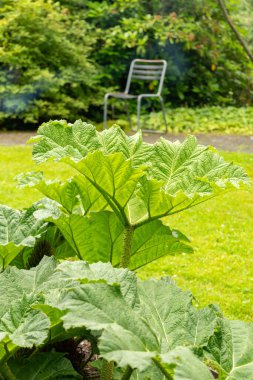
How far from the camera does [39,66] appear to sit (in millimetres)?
9516

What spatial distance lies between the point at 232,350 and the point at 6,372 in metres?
0.43

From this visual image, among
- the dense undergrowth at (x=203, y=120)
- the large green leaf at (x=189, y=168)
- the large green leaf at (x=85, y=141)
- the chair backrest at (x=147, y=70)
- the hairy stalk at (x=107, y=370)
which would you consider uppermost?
the large green leaf at (x=85, y=141)

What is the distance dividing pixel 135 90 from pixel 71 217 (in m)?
9.74

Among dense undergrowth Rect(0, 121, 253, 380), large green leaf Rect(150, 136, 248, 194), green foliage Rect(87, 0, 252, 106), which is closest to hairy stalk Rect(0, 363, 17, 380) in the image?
dense undergrowth Rect(0, 121, 253, 380)

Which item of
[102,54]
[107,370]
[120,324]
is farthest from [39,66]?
[120,324]

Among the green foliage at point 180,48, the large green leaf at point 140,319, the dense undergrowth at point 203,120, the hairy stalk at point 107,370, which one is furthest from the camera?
the green foliage at point 180,48

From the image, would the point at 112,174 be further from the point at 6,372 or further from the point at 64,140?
the point at 6,372

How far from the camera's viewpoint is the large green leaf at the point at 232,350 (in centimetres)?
114

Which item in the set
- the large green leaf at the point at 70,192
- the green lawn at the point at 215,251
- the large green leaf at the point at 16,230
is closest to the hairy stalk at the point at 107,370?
the large green leaf at the point at 16,230

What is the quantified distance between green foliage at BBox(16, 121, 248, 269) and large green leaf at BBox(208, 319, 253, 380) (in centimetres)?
31

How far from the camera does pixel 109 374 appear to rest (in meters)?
1.32

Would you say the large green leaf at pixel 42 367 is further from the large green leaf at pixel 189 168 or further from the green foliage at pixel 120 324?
the large green leaf at pixel 189 168

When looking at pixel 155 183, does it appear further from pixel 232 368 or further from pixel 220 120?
pixel 220 120

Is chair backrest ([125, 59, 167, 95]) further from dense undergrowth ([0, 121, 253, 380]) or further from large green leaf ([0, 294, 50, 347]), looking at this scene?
large green leaf ([0, 294, 50, 347])
